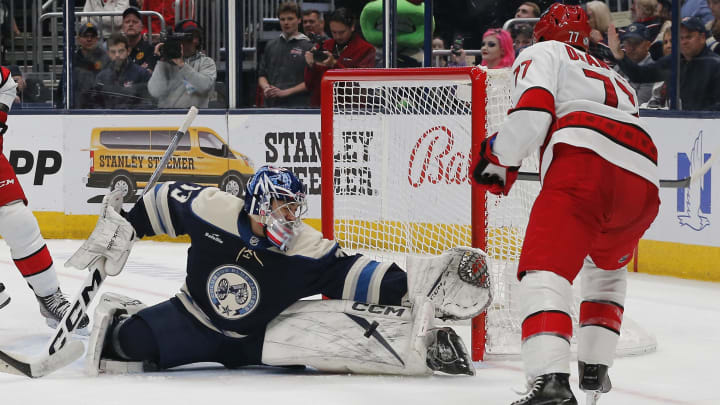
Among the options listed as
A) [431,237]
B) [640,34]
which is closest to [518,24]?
[640,34]

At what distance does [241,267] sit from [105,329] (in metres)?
0.46

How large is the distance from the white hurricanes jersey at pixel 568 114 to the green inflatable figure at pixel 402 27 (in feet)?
13.7

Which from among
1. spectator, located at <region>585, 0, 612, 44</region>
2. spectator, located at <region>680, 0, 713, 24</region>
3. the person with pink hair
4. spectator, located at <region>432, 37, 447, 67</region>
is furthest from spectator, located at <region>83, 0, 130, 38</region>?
spectator, located at <region>680, 0, 713, 24</region>

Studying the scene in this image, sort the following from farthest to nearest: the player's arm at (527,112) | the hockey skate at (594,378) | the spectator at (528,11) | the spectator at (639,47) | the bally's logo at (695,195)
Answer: the spectator at (528,11) < the spectator at (639,47) < the bally's logo at (695,195) < the hockey skate at (594,378) < the player's arm at (527,112)

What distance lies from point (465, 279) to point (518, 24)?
133 inches

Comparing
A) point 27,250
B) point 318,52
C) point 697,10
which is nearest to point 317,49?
point 318,52

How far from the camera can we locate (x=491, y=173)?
2.76 m

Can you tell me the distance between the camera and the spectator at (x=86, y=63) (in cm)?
753

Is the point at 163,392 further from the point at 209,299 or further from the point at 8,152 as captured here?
the point at 8,152

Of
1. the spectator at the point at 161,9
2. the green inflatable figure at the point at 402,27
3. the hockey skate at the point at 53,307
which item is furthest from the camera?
the spectator at the point at 161,9

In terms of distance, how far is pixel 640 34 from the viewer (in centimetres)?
586

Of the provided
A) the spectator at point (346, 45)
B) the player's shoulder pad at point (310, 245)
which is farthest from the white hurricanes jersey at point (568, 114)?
the spectator at point (346, 45)

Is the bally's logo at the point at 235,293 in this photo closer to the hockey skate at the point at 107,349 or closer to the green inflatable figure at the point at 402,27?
the hockey skate at the point at 107,349

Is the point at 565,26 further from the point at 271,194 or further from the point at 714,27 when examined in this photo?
the point at 714,27
